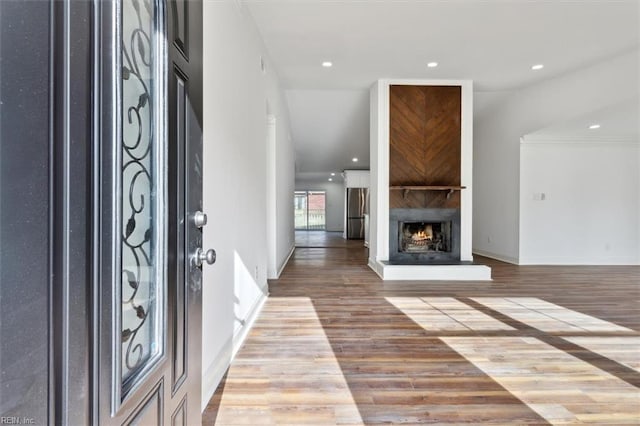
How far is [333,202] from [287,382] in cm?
1377

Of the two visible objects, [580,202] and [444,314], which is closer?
[444,314]

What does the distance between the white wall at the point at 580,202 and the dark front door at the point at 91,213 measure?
657cm

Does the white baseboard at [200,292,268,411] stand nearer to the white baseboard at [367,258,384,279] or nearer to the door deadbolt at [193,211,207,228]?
the door deadbolt at [193,211,207,228]

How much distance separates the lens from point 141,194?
0.84 metres

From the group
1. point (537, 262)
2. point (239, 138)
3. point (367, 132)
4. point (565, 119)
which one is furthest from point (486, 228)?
point (239, 138)

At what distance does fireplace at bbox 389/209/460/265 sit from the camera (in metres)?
4.99

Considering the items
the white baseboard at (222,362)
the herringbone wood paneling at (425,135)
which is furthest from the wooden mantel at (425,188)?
the white baseboard at (222,362)

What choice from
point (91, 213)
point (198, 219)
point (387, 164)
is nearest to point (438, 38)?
point (387, 164)

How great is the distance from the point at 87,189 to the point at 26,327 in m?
0.22

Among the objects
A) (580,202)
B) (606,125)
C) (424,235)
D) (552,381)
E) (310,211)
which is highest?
(606,125)

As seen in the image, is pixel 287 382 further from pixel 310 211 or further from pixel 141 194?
pixel 310 211

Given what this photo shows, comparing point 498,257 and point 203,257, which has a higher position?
point 203,257

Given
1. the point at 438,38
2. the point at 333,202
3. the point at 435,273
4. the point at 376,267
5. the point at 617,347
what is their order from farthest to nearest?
the point at 333,202
the point at 376,267
the point at 435,273
the point at 438,38
the point at 617,347

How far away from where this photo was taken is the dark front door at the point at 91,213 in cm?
44
